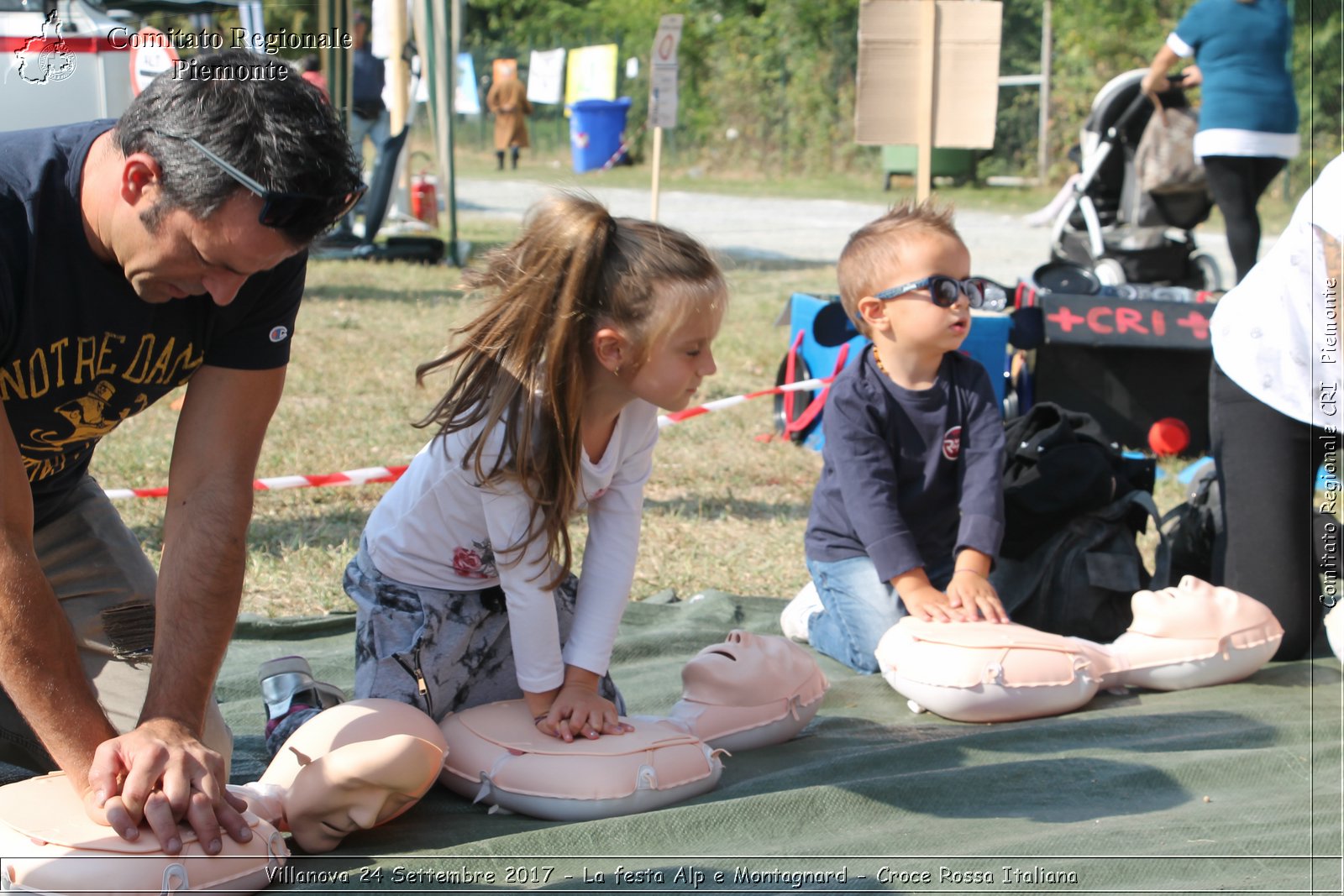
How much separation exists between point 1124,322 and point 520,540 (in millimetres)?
3693

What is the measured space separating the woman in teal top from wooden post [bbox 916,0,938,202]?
209 cm

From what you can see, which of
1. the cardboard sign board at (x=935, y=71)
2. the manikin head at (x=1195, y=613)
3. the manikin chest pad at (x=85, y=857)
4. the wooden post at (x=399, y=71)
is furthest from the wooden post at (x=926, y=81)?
the wooden post at (x=399, y=71)

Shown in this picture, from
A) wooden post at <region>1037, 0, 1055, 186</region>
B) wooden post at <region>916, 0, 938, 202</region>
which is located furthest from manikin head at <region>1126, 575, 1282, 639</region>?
wooden post at <region>1037, 0, 1055, 186</region>

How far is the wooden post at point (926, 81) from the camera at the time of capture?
17.7ft

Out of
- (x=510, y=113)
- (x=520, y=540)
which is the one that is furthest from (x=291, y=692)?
(x=510, y=113)

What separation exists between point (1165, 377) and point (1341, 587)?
2232 mm

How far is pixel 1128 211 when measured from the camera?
7.84m

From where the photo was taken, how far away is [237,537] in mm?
2170

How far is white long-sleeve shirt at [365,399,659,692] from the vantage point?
92.6 inches

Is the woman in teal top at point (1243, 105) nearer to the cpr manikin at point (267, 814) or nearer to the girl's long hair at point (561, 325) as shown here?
the girl's long hair at point (561, 325)

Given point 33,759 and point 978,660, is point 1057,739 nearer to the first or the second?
point 978,660

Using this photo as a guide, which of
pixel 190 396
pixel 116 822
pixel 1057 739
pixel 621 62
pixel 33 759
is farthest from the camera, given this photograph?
pixel 621 62

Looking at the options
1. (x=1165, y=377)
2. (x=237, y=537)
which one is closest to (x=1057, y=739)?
(x=237, y=537)

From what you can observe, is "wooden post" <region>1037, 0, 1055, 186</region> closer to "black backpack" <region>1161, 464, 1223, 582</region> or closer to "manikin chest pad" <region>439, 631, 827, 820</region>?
"black backpack" <region>1161, 464, 1223, 582</region>
